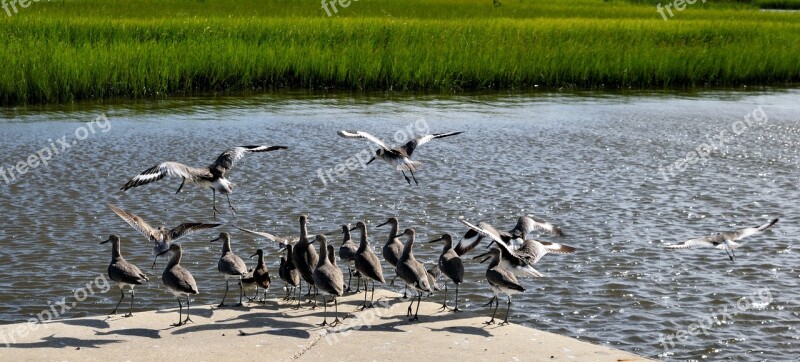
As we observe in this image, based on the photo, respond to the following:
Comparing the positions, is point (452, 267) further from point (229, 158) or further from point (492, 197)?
point (492, 197)

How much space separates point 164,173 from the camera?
9078 mm

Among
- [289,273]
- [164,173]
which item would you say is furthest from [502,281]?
[164,173]

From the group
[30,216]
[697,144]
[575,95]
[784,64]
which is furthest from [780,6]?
[30,216]

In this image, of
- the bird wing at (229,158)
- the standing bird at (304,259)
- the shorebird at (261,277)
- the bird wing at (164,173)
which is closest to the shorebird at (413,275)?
the standing bird at (304,259)

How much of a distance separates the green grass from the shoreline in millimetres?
13841

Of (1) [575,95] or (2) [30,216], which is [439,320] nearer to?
(2) [30,216]

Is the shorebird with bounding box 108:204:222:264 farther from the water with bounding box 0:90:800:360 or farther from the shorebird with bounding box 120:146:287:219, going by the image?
the water with bounding box 0:90:800:360

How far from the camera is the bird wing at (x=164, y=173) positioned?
890 centimetres

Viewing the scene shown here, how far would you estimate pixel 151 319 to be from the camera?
807cm

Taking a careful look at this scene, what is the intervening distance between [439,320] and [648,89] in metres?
19.8

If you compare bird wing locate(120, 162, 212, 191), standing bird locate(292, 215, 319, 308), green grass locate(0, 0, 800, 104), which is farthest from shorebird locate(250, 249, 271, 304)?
green grass locate(0, 0, 800, 104)

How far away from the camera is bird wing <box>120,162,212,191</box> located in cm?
890

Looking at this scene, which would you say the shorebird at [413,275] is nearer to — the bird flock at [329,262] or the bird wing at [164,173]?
the bird flock at [329,262]

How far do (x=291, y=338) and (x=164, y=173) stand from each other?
7.47 ft
